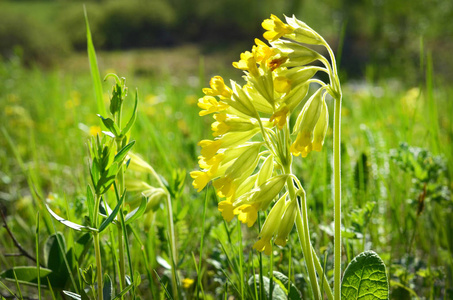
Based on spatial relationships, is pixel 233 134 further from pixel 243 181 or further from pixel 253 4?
pixel 253 4

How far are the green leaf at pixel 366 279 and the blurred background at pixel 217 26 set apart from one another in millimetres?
15000

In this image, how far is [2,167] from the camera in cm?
266

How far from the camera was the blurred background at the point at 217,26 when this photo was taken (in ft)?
55.9

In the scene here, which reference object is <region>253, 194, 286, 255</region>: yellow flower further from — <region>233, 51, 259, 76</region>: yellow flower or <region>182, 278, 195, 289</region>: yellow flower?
<region>182, 278, 195, 289</region>: yellow flower

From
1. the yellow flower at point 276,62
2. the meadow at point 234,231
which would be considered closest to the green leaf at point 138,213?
the meadow at point 234,231

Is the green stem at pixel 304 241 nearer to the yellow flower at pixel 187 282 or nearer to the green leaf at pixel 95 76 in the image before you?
the yellow flower at pixel 187 282

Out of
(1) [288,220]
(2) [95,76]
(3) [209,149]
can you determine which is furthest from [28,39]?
(1) [288,220]

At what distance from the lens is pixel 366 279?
2.99 feet

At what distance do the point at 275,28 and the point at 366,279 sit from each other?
0.56 m

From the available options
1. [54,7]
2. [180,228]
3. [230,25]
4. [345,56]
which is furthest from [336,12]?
[180,228]

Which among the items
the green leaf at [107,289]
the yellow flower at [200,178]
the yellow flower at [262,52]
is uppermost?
the yellow flower at [262,52]

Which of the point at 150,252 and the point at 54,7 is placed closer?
the point at 150,252

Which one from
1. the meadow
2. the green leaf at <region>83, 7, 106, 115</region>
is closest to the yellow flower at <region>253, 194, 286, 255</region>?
the meadow

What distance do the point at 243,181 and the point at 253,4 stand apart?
969 inches
